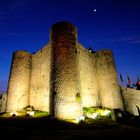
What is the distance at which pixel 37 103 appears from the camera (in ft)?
53.7

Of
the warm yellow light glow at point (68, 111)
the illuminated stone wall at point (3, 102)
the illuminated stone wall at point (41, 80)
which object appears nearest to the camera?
the warm yellow light glow at point (68, 111)

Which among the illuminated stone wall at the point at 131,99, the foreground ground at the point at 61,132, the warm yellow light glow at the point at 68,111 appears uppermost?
the illuminated stone wall at the point at 131,99

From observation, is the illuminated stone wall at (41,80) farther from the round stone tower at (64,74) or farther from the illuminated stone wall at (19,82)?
the round stone tower at (64,74)

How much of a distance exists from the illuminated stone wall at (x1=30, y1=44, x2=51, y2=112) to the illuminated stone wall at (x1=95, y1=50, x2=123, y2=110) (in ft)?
20.7

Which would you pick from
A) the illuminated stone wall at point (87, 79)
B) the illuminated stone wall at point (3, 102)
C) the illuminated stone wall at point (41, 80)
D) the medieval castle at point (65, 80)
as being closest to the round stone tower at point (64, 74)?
the medieval castle at point (65, 80)

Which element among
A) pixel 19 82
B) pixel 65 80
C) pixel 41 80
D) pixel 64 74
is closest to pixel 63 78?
pixel 65 80

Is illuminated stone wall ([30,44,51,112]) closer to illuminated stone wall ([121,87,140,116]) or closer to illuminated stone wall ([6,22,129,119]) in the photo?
illuminated stone wall ([6,22,129,119])

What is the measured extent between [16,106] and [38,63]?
5096mm

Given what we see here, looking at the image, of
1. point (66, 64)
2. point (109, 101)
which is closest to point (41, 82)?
point (66, 64)

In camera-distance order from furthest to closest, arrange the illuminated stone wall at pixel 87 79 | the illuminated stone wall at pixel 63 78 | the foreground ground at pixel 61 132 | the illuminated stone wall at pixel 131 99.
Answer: the illuminated stone wall at pixel 131 99, the illuminated stone wall at pixel 87 79, the illuminated stone wall at pixel 63 78, the foreground ground at pixel 61 132

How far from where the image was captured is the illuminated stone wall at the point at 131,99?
63.3ft

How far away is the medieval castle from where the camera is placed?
476 inches

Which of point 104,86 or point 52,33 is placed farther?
point 104,86

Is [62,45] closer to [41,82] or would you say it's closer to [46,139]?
[41,82]
